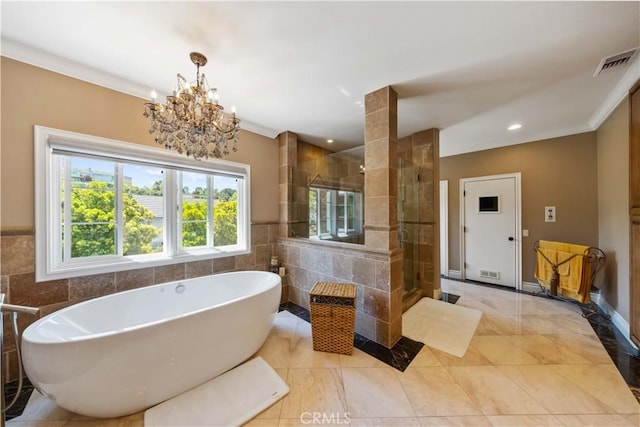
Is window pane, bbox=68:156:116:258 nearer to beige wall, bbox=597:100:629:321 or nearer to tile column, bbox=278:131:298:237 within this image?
tile column, bbox=278:131:298:237

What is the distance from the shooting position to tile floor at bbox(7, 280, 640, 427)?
1.36 metres

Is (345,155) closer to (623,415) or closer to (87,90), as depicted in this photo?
(87,90)

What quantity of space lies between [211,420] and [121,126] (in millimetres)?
2444

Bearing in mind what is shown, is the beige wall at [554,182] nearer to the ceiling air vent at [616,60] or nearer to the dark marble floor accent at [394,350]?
the ceiling air vent at [616,60]

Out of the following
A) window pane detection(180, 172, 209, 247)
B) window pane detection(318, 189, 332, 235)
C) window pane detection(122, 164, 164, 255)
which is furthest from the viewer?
window pane detection(318, 189, 332, 235)

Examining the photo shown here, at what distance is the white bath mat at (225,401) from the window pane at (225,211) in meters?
1.52

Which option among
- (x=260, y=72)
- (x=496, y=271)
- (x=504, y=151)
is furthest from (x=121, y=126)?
(x=496, y=271)

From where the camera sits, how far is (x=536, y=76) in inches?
74.3

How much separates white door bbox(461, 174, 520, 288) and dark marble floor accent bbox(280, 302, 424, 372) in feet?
8.29

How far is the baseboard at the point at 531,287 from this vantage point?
3.40 meters

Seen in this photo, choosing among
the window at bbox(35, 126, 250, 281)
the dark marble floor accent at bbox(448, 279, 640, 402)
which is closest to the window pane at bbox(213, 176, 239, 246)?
the window at bbox(35, 126, 250, 281)

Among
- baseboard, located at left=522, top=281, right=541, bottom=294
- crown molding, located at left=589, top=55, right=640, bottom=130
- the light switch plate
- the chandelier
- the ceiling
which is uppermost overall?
the ceiling

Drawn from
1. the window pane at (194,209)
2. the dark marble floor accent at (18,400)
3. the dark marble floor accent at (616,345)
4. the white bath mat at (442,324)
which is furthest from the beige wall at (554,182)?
the dark marble floor accent at (18,400)

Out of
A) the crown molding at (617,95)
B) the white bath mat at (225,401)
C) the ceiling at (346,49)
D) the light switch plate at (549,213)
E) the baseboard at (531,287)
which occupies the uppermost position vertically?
the ceiling at (346,49)
